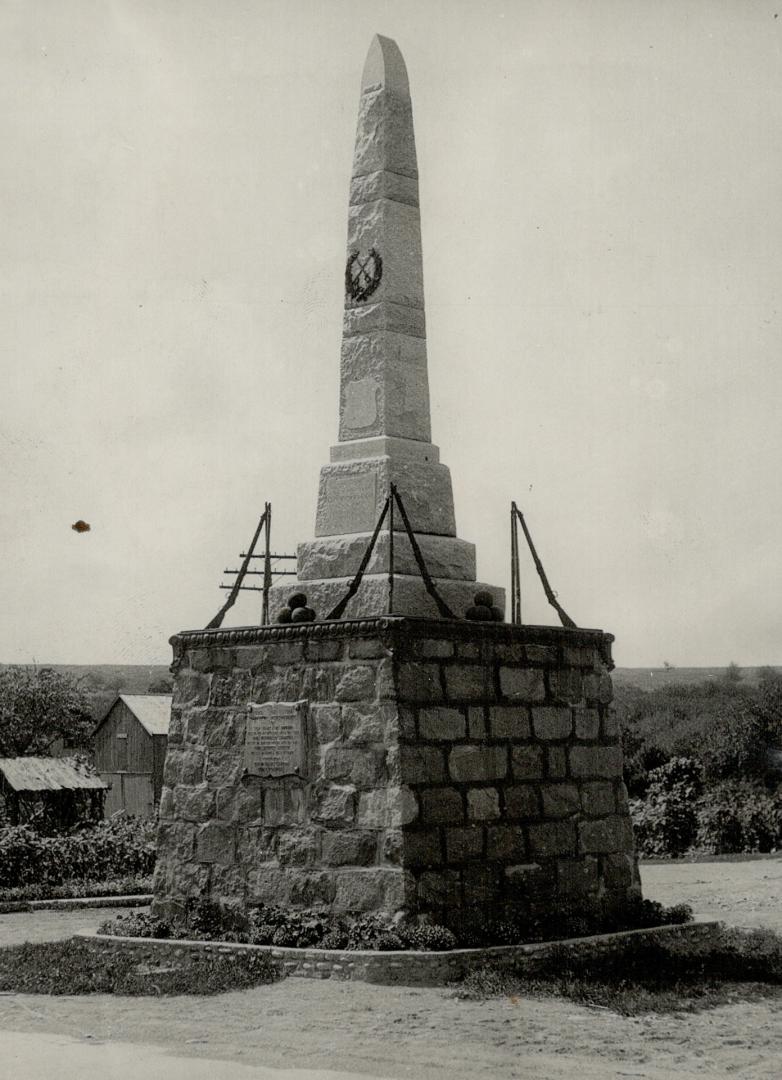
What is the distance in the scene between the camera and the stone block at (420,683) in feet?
34.3

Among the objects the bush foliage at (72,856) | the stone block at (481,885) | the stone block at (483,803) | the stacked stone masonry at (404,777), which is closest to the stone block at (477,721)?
the stacked stone masonry at (404,777)

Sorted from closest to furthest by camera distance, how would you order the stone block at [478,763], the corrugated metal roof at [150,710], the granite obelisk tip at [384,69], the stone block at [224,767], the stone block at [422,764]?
the stone block at [422,764] < the stone block at [478,763] < the stone block at [224,767] < the granite obelisk tip at [384,69] < the corrugated metal roof at [150,710]

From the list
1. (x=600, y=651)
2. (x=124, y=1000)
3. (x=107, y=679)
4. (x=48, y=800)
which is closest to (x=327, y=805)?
(x=124, y=1000)

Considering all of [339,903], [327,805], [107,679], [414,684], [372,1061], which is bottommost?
[372,1061]

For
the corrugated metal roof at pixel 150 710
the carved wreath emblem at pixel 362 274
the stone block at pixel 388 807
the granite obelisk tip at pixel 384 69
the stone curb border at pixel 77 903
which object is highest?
the granite obelisk tip at pixel 384 69

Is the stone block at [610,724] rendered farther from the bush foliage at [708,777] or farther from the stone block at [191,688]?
the bush foliage at [708,777]

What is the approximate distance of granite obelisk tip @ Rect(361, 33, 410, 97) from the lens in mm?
12578

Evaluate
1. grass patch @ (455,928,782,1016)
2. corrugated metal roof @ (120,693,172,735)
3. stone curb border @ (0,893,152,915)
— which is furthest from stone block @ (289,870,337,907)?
corrugated metal roof @ (120,693,172,735)

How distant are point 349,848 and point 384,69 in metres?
6.97

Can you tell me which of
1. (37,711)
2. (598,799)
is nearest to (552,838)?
(598,799)

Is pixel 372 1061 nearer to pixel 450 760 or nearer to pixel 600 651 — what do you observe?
pixel 450 760

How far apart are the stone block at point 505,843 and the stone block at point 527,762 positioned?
1.43 feet

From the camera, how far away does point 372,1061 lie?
7.34 m

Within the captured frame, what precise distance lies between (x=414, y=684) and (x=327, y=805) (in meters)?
1.17
